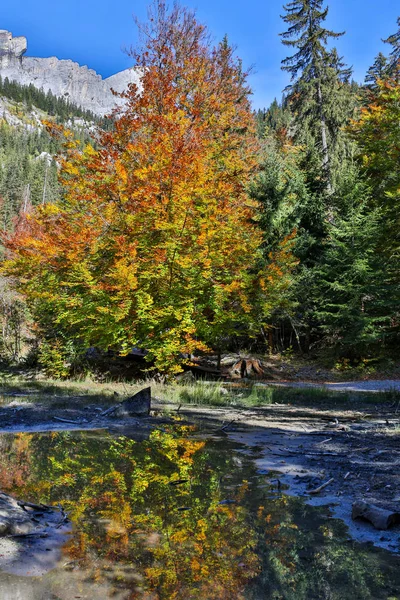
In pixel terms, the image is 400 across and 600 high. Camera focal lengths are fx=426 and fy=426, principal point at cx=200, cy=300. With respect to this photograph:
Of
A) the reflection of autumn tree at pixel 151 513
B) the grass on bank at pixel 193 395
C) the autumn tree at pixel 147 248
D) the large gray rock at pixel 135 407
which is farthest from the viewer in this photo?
the autumn tree at pixel 147 248

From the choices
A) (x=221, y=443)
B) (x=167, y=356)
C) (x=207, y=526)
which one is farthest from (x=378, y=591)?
(x=167, y=356)

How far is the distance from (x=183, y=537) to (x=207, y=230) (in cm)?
1053

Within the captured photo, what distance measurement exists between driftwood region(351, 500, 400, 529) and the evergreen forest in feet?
29.7

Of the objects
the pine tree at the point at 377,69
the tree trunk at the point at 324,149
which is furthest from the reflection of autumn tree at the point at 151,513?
the pine tree at the point at 377,69

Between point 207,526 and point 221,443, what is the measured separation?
3130 mm

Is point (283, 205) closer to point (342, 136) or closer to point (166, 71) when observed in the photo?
point (166, 71)

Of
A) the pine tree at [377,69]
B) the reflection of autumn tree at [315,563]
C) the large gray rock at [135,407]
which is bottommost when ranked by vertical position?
the large gray rock at [135,407]

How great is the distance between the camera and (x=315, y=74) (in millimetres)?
27312

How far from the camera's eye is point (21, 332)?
21.1 metres

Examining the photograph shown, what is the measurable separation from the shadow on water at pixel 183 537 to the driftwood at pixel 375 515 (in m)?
0.28

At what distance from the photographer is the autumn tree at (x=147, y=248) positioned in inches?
495

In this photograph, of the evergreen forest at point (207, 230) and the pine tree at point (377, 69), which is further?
the pine tree at point (377, 69)

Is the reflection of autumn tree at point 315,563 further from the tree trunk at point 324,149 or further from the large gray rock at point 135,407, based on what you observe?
the tree trunk at point 324,149

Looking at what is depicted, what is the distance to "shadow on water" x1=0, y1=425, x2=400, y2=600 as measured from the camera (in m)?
2.55
